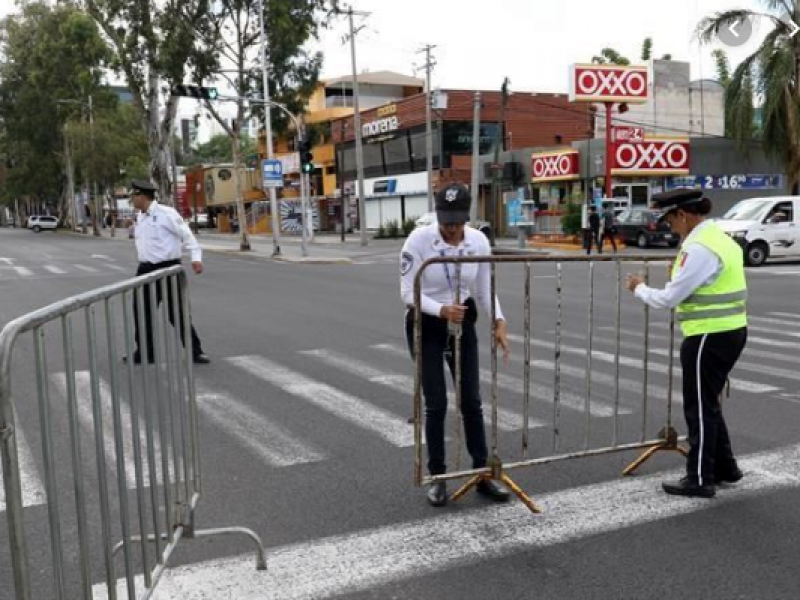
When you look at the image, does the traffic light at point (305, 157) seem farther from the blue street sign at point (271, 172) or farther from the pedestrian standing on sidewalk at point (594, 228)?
the pedestrian standing on sidewalk at point (594, 228)

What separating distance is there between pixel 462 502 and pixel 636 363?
434cm

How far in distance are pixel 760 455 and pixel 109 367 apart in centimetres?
413

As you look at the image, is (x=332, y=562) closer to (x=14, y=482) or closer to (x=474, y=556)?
(x=474, y=556)

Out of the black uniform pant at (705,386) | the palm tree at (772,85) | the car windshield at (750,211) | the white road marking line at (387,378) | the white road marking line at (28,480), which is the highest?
the palm tree at (772,85)

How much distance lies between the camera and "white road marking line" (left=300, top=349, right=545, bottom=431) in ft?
20.1

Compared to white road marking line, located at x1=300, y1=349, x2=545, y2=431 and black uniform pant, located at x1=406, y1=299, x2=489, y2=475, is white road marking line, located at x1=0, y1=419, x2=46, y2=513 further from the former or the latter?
white road marking line, located at x1=300, y1=349, x2=545, y2=431

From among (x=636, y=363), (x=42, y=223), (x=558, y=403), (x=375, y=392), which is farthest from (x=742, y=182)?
(x=42, y=223)

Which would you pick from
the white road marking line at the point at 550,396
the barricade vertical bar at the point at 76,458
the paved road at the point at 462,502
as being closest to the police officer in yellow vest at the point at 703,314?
the paved road at the point at 462,502

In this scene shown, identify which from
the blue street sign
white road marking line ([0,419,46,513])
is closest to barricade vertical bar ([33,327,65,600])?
white road marking line ([0,419,46,513])

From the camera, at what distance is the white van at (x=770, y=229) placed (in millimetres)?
22234

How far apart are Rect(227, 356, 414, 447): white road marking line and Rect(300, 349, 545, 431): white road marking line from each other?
0.49 meters

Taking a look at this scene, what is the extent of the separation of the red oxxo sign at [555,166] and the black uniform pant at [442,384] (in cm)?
3149

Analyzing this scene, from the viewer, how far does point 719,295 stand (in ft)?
14.6

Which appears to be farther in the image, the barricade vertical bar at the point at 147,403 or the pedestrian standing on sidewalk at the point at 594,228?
the pedestrian standing on sidewalk at the point at 594,228
